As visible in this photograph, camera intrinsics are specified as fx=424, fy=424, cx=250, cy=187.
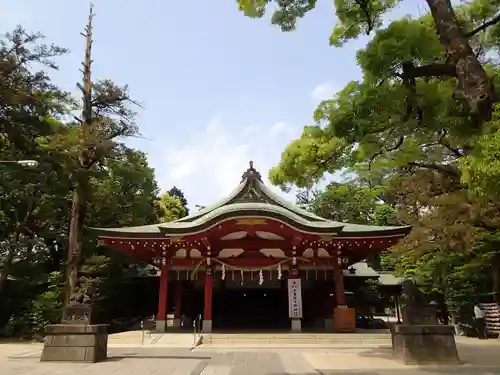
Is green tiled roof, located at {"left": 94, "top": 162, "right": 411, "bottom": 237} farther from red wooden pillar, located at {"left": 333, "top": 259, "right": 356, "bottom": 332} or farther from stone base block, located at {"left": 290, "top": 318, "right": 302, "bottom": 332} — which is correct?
stone base block, located at {"left": 290, "top": 318, "right": 302, "bottom": 332}

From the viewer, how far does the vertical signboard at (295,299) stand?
17.6 m

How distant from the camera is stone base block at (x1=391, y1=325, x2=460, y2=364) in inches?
388

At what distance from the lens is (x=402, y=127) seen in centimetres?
916

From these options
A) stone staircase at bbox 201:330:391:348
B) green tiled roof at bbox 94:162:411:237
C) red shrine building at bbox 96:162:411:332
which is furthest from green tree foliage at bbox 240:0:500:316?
stone staircase at bbox 201:330:391:348

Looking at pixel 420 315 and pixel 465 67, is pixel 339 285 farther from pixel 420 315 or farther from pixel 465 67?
pixel 465 67

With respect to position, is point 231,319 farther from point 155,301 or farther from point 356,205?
point 356,205

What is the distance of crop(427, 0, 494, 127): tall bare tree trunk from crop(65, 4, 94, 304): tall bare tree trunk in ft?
52.8

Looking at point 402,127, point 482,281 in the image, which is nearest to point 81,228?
point 402,127

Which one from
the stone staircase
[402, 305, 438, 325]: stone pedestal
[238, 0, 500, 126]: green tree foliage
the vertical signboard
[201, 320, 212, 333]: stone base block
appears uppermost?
[238, 0, 500, 126]: green tree foliage

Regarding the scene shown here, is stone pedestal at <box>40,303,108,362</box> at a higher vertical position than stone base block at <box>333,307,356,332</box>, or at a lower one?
lower

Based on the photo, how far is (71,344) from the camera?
10.5m

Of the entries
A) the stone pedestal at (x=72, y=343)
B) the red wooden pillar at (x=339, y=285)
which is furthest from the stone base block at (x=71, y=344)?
the red wooden pillar at (x=339, y=285)

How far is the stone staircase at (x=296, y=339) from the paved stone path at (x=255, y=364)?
187 centimetres

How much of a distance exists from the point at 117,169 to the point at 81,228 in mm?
3496
